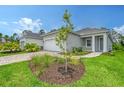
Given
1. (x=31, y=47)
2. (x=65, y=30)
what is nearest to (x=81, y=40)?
Result: (x=65, y=30)

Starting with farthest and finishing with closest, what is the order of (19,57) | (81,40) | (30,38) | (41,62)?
(81,40) < (30,38) < (19,57) < (41,62)

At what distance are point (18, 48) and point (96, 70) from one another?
288 centimetres

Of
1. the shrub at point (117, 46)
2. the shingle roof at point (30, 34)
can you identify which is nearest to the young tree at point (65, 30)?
the shingle roof at point (30, 34)

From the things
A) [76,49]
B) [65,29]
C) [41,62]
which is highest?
[65,29]

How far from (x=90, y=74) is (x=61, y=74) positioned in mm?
939

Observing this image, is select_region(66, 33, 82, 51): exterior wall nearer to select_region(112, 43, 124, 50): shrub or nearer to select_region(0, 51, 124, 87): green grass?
select_region(0, 51, 124, 87): green grass

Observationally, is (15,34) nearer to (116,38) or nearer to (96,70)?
(96,70)

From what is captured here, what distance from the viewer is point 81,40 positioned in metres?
8.61

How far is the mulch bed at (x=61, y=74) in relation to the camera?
6633 millimetres

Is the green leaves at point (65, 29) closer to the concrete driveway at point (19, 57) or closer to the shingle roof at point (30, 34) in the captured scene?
the concrete driveway at point (19, 57)

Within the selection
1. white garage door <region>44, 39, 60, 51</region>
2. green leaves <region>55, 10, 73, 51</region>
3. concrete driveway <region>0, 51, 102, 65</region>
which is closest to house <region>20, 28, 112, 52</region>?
white garage door <region>44, 39, 60, 51</region>

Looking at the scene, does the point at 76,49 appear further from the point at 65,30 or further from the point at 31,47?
the point at 31,47

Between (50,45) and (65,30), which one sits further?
(50,45)

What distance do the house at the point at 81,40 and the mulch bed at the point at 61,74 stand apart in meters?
0.71
